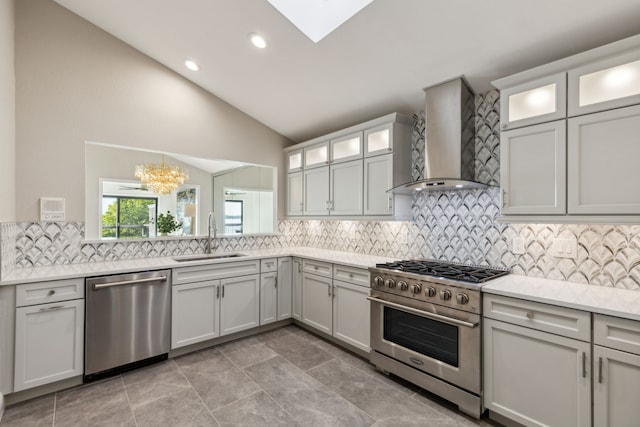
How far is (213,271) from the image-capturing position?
3.19 meters

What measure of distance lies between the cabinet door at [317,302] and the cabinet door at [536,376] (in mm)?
1620

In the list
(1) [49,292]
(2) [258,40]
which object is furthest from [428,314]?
(1) [49,292]

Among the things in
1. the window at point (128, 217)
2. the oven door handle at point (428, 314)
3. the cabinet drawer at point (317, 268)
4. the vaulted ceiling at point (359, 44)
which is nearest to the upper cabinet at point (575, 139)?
the vaulted ceiling at point (359, 44)

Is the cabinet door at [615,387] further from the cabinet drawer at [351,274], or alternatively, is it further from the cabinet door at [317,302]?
the cabinet door at [317,302]

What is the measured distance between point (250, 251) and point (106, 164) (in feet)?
6.07

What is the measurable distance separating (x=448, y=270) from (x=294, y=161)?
257 cm

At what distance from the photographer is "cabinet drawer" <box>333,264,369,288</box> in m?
2.90

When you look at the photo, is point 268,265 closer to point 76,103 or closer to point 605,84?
point 76,103

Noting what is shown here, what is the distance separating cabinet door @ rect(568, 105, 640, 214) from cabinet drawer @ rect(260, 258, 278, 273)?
284 cm

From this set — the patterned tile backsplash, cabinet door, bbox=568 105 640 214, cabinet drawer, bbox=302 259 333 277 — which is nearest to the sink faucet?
the patterned tile backsplash

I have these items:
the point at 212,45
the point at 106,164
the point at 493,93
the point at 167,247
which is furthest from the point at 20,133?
the point at 493,93

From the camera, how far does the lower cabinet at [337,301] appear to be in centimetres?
293

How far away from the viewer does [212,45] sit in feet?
9.50

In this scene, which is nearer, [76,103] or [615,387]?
[615,387]
